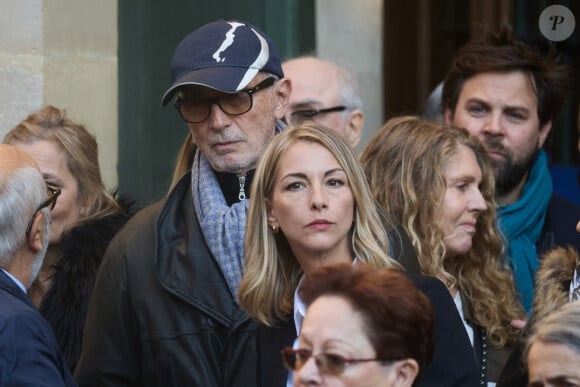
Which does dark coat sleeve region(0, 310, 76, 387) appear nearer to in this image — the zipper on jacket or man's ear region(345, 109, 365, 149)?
the zipper on jacket

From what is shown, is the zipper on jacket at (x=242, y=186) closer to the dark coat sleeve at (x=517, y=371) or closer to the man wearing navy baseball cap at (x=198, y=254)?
the man wearing navy baseball cap at (x=198, y=254)

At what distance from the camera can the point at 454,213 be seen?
5.16 meters

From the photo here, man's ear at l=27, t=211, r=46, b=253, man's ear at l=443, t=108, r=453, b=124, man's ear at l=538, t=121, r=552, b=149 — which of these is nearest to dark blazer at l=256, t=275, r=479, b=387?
man's ear at l=27, t=211, r=46, b=253

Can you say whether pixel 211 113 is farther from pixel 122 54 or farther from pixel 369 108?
pixel 369 108

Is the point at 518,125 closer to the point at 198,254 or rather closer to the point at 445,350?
the point at 198,254

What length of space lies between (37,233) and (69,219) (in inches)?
41.0

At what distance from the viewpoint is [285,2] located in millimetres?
7367

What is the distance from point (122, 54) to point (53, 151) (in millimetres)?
1331

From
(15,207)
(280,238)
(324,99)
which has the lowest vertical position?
(280,238)

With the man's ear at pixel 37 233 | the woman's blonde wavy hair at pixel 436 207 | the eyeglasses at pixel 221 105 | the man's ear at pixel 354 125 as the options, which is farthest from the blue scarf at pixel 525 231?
the man's ear at pixel 37 233

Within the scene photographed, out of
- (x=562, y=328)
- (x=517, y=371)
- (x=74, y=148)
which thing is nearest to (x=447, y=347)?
(x=517, y=371)

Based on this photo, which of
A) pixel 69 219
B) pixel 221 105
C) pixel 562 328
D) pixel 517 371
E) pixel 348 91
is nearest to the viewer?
pixel 562 328

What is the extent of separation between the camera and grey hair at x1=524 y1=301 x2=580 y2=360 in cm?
359

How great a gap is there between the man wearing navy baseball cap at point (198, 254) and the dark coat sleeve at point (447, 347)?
74cm
